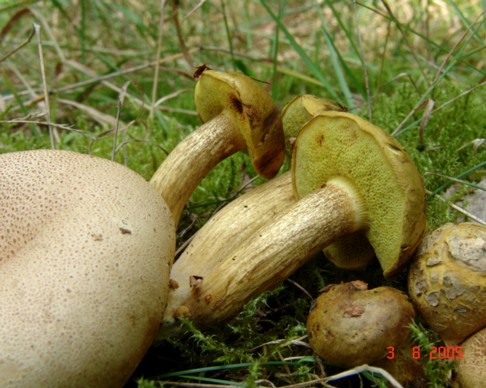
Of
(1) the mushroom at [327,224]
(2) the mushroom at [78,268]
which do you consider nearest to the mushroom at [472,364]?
(1) the mushroom at [327,224]

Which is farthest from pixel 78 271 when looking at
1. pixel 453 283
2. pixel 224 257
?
pixel 453 283

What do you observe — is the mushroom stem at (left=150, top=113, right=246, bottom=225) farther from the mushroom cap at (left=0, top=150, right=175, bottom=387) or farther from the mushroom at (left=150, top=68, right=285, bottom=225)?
the mushroom cap at (left=0, top=150, right=175, bottom=387)

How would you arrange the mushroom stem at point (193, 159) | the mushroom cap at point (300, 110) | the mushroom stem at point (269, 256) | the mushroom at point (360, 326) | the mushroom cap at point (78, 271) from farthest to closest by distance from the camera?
1. the mushroom stem at point (193, 159)
2. the mushroom cap at point (300, 110)
3. the mushroom stem at point (269, 256)
4. the mushroom at point (360, 326)
5. the mushroom cap at point (78, 271)

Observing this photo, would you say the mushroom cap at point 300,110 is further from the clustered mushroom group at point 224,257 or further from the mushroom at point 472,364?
the mushroom at point 472,364

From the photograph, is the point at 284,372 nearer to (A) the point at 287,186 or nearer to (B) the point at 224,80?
(A) the point at 287,186

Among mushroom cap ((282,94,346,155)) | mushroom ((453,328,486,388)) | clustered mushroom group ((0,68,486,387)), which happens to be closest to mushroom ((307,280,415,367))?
clustered mushroom group ((0,68,486,387))

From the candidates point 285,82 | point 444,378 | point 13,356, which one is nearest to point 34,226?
point 13,356

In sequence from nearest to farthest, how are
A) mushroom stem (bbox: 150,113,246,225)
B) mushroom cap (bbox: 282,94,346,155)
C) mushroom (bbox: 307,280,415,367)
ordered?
mushroom (bbox: 307,280,415,367) → mushroom cap (bbox: 282,94,346,155) → mushroom stem (bbox: 150,113,246,225)
